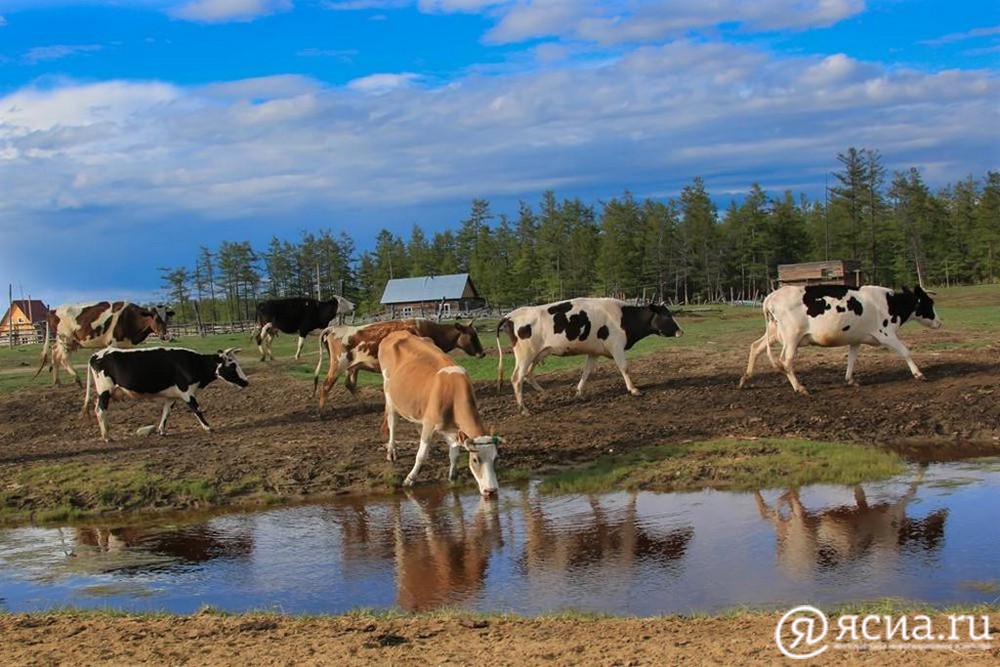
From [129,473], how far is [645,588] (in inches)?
326

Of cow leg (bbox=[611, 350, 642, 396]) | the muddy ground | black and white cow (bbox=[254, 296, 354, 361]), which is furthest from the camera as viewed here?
black and white cow (bbox=[254, 296, 354, 361])

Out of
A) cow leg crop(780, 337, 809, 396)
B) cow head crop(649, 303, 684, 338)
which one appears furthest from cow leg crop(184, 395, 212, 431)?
cow leg crop(780, 337, 809, 396)

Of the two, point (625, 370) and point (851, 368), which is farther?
point (625, 370)

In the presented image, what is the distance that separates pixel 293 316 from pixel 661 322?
13.0m

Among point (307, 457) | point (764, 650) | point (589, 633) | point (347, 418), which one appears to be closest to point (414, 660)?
point (589, 633)

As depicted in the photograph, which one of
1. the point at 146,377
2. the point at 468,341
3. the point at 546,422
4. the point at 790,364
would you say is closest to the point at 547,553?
the point at 546,422

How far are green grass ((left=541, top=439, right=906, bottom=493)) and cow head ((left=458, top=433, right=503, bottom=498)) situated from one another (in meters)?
1.01

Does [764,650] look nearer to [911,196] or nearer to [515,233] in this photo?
[911,196]

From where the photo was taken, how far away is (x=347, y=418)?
18422 mm

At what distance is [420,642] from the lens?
22.0 ft

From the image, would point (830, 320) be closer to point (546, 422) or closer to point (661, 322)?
point (661, 322)

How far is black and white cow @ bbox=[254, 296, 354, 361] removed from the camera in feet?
96.3

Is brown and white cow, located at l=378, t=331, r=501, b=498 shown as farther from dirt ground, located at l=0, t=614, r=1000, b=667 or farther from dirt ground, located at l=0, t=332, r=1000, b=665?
dirt ground, located at l=0, t=614, r=1000, b=667

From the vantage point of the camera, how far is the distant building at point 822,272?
146 feet
